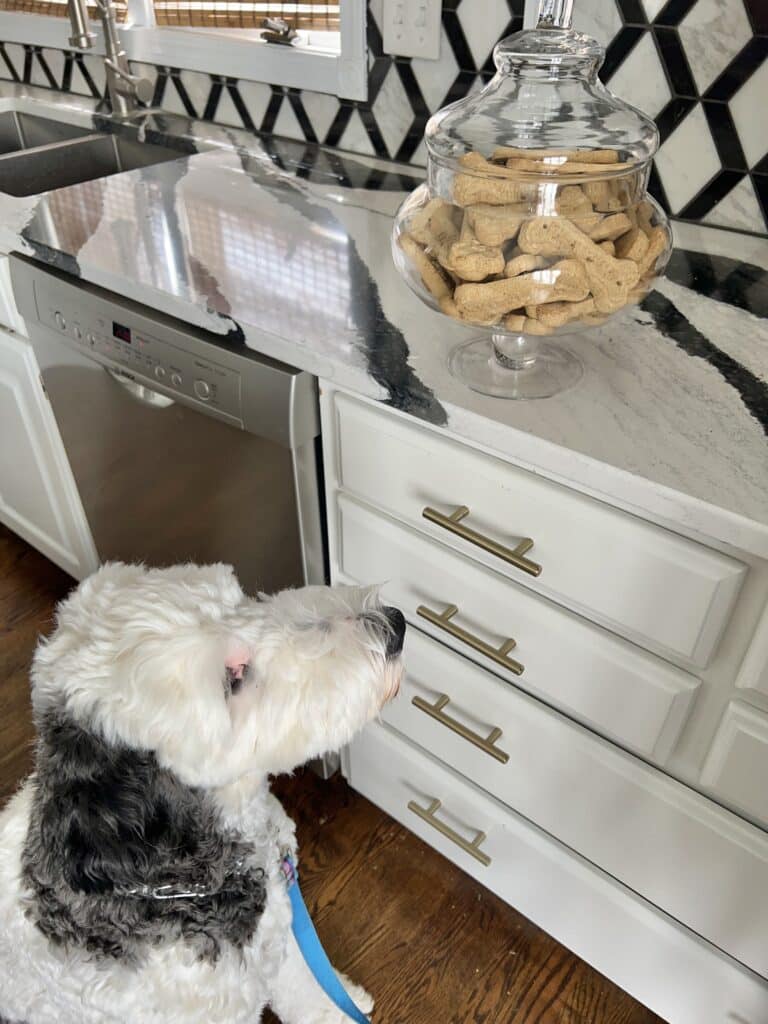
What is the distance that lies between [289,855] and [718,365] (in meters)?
0.79

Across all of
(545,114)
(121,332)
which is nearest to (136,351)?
(121,332)

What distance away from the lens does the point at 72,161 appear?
69.6 inches

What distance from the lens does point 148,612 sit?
0.70 m

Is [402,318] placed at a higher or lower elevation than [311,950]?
higher

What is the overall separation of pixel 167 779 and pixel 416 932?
0.82 metres

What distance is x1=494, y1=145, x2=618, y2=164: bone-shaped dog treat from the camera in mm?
711

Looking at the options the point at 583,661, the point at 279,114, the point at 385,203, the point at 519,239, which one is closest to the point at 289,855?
the point at 583,661

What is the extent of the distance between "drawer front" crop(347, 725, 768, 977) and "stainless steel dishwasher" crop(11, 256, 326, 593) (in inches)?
16.0

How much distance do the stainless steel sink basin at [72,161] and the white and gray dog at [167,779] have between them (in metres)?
1.30

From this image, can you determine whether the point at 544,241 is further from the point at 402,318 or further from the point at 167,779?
the point at 167,779

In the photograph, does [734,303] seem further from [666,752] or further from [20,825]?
[20,825]

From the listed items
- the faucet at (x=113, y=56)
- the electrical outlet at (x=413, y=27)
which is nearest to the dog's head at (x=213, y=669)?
the electrical outlet at (x=413, y=27)

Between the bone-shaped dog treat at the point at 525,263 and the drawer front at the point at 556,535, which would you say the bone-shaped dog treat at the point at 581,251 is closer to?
the bone-shaped dog treat at the point at 525,263

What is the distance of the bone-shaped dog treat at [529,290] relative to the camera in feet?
2.29
